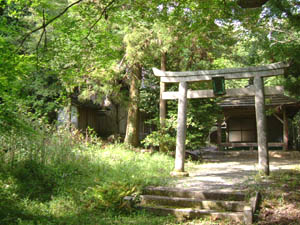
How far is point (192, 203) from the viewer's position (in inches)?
243

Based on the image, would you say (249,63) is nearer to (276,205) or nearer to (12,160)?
(276,205)

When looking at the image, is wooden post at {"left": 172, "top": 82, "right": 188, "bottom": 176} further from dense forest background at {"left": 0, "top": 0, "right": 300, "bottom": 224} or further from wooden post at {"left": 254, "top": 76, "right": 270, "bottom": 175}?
wooden post at {"left": 254, "top": 76, "right": 270, "bottom": 175}

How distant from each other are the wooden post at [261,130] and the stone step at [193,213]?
334 cm

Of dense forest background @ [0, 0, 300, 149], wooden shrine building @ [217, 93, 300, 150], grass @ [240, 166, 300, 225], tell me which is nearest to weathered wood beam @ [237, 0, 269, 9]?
dense forest background @ [0, 0, 300, 149]

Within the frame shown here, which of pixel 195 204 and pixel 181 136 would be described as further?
pixel 181 136

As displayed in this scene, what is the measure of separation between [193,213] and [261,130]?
3.98 meters

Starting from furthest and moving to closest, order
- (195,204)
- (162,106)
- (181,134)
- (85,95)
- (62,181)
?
(85,95), (162,106), (181,134), (62,181), (195,204)

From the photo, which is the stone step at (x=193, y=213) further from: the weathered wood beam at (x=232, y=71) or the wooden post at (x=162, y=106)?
the wooden post at (x=162, y=106)

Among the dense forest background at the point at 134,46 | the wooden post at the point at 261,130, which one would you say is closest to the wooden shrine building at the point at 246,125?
the dense forest background at the point at 134,46

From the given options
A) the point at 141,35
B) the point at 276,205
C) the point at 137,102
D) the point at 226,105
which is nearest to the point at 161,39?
the point at 141,35

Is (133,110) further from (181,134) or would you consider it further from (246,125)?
(246,125)

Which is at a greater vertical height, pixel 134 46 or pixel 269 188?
pixel 134 46

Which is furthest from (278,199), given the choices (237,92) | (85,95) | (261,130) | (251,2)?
(85,95)

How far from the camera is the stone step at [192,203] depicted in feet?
18.9
